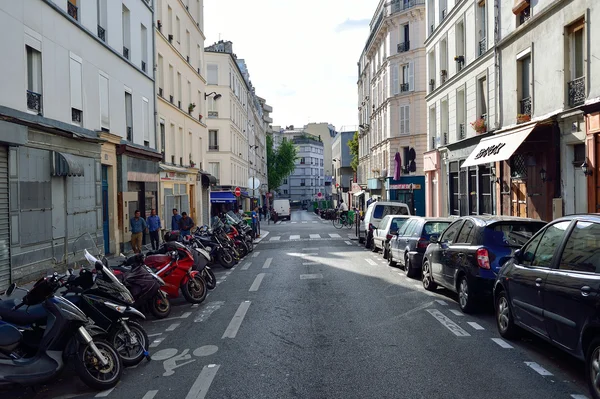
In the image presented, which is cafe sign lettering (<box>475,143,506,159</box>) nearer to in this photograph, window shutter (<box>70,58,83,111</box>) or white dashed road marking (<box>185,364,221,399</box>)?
window shutter (<box>70,58,83,111</box>)

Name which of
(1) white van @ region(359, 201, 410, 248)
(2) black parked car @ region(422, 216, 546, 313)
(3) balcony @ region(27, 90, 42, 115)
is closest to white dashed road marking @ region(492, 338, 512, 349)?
(2) black parked car @ region(422, 216, 546, 313)

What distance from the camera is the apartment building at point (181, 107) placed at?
86.8 feet

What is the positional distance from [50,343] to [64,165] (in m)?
9.74

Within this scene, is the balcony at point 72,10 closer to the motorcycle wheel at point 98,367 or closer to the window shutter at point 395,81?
the motorcycle wheel at point 98,367

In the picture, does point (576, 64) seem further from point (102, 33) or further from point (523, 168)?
point (102, 33)

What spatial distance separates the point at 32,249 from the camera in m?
12.8

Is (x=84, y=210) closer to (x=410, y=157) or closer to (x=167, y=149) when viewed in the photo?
(x=167, y=149)

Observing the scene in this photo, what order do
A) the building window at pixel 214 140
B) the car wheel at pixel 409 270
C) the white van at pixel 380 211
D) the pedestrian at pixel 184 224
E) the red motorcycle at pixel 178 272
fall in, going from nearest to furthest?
1. the red motorcycle at pixel 178 272
2. the car wheel at pixel 409 270
3. the pedestrian at pixel 184 224
4. the white van at pixel 380 211
5. the building window at pixel 214 140

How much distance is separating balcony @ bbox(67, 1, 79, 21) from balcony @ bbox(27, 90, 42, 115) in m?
3.53

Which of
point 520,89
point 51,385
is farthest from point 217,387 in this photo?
point 520,89

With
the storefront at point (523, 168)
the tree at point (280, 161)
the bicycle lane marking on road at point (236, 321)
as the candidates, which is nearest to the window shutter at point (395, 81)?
the storefront at point (523, 168)

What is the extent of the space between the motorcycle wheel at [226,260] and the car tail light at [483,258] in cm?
922

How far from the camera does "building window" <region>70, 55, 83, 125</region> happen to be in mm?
15844

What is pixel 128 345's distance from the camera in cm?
652
